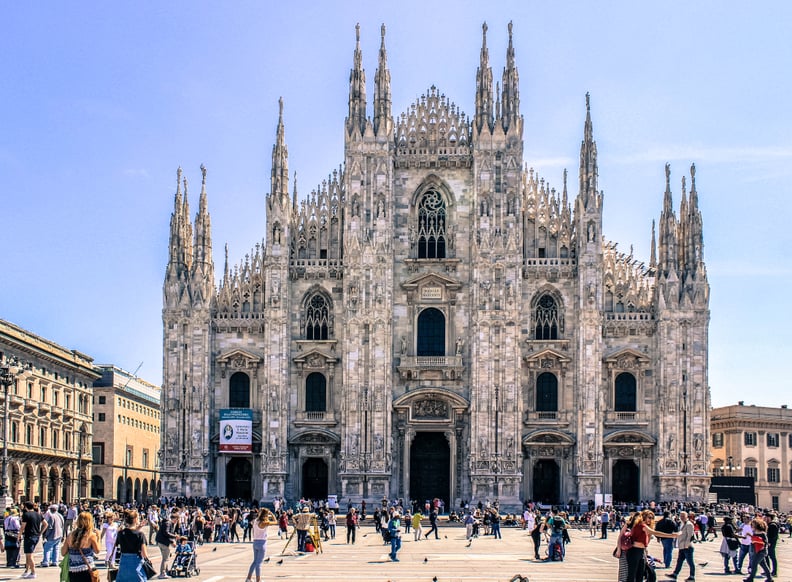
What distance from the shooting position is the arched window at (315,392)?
65.2 m

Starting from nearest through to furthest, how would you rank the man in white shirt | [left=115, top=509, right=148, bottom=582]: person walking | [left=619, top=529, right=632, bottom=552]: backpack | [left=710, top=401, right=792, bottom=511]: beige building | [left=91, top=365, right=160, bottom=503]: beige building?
1. [left=115, top=509, right=148, bottom=582]: person walking
2. [left=619, top=529, right=632, bottom=552]: backpack
3. the man in white shirt
4. [left=710, top=401, right=792, bottom=511]: beige building
5. [left=91, top=365, right=160, bottom=503]: beige building

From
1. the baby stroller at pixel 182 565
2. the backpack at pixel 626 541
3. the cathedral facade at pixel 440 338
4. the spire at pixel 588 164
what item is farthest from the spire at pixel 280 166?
the backpack at pixel 626 541

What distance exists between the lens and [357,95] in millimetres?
66125

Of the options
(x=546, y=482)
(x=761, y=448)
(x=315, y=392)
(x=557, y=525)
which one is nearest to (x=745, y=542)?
(x=557, y=525)

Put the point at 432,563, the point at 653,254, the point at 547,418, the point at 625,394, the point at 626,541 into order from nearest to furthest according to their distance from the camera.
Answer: the point at 626,541 → the point at 432,563 → the point at 547,418 → the point at 625,394 → the point at 653,254

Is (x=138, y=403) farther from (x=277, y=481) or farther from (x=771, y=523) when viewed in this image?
(x=771, y=523)

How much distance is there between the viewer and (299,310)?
65312 mm

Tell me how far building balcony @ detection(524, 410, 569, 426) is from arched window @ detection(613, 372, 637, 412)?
A: 9.60 ft

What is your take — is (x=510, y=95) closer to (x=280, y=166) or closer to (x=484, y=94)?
(x=484, y=94)

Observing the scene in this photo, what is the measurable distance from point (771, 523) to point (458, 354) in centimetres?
3499

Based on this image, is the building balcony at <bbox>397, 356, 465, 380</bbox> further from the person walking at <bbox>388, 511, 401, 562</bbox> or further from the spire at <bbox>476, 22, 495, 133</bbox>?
the person walking at <bbox>388, 511, 401, 562</bbox>

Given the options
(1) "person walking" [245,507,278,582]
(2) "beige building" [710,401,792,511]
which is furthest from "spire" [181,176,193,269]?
(2) "beige building" [710,401,792,511]

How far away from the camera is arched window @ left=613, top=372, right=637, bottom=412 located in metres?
64.8

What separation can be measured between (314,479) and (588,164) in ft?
75.1
